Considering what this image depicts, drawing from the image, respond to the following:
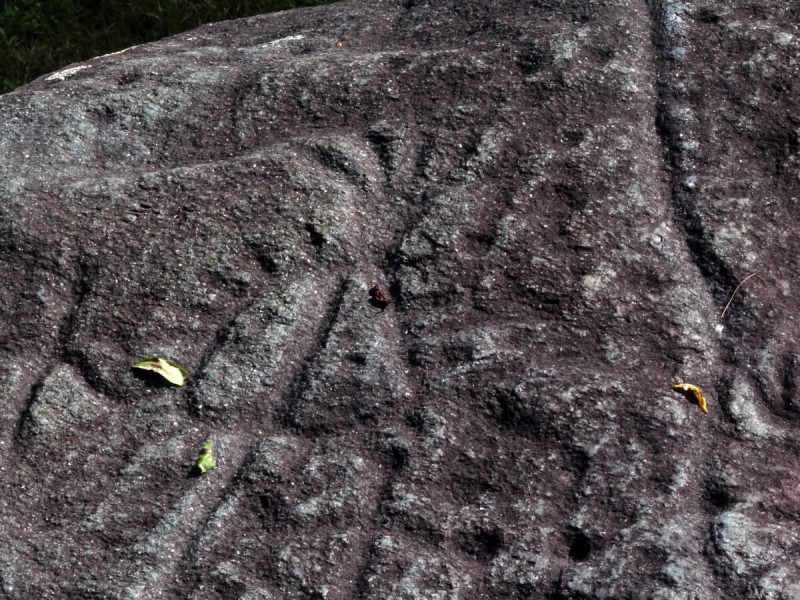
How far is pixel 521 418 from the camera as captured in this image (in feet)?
5.03

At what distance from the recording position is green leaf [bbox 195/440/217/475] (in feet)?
5.10

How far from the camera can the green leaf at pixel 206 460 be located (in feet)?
5.10

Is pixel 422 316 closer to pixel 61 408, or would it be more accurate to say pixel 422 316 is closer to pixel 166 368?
pixel 166 368

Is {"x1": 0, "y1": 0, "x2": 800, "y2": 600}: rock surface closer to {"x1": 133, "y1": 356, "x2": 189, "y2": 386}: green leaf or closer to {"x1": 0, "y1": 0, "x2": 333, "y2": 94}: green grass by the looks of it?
{"x1": 133, "y1": 356, "x2": 189, "y2": 386}: green leaf

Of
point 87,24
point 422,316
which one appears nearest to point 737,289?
point 422,316

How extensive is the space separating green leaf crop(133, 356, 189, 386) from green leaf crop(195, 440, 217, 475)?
0.12 metres

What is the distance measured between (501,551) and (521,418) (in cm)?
18

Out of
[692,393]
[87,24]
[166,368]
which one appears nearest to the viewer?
[692,393]

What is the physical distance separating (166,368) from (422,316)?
366 millimetres

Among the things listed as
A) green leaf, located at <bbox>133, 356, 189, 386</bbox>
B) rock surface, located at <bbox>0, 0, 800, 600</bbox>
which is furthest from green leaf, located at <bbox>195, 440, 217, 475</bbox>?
green leaf, located at <bbox>133, 356, 189, 386</bbox>

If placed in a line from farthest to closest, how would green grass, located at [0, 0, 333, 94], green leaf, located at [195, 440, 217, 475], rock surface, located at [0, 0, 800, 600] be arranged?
green grass, located at [0, 0, 333, 94] → green leaf, located at [195, 440, 217, 475] → rock surface, located at [0, 0, 800, 600]

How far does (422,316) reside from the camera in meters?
1.66

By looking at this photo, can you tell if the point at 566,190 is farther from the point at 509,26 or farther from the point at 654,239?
the point at 509,26

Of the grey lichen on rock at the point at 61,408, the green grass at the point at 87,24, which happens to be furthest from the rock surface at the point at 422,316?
the green grass at the point at 87,24
